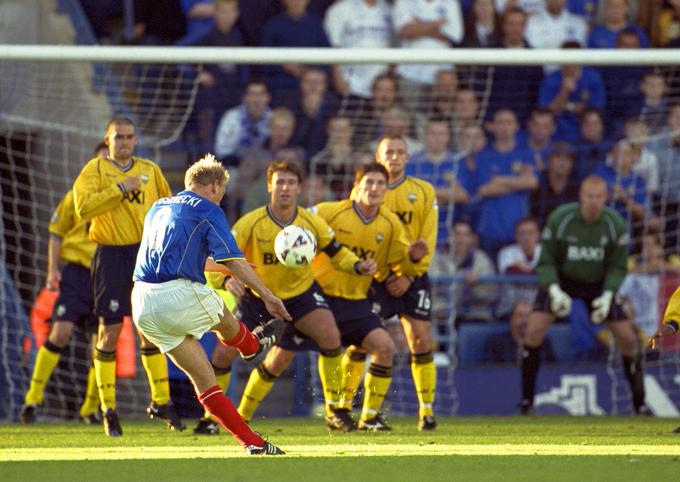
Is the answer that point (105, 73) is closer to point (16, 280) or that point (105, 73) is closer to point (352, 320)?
point (16, 280)

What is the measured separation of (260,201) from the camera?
Result: 14.2 m

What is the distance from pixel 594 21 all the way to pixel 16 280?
7.30 metres

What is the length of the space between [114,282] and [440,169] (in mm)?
5103

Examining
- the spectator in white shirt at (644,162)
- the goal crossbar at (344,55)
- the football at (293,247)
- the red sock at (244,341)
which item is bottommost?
the red sock at (244,341)

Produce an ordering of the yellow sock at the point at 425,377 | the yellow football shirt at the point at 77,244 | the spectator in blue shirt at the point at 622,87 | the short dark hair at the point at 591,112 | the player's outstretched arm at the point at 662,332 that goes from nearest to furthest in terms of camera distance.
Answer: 1. the player's outstretched arm at the point at 662,332
2. the yellow sock at the point at 425,377
3. the yellow football shirt at the point at 77,244
4. the short dark hair at the point at 591,112
5. the spectator in blue shirt at the point at 622,87

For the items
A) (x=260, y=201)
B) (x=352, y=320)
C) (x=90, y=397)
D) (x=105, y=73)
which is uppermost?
(x=105, y=73)

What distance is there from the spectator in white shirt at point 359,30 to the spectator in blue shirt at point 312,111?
0.49 meters

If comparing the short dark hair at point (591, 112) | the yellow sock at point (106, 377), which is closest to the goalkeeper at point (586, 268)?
the short dark hair at point (591, 112)

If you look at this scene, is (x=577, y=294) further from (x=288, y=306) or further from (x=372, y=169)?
(x=288, y=306)

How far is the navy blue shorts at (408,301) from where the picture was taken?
11289mm

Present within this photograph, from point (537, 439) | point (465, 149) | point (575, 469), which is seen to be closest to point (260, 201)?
point (465, 149)

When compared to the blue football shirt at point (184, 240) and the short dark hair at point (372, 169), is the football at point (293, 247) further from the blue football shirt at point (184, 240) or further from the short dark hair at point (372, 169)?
the blue football shirt at point (184, 240)

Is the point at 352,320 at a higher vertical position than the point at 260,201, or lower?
lower

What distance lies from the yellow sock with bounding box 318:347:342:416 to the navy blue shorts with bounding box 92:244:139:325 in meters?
1.50
